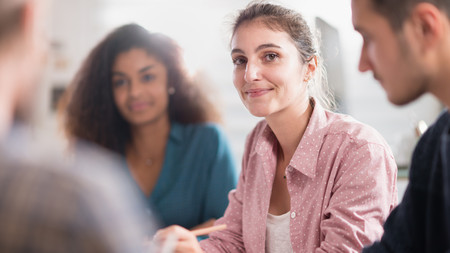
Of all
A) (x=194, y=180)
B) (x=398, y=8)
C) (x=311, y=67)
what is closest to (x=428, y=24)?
(x=398, y=8)

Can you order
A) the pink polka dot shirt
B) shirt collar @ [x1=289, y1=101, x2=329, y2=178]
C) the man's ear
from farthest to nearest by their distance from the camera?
1. shirt collar @ [x1=289, y1=101, x2=329, y2=178]
2. the pink polka dot shirt
3. the man's ear

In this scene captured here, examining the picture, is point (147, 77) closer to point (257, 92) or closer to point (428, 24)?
point (257, 92)

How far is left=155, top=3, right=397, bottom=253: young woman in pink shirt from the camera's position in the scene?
1009 mm

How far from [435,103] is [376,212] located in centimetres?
146

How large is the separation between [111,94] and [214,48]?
843 millimetres

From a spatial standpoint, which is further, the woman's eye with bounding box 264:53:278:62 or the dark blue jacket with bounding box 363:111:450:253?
the woman's eye with bounding box 264:53:278:62

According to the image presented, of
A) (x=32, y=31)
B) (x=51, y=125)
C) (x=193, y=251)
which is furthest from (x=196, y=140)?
(x=51, y=125)

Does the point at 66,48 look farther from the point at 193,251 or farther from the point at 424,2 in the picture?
the point at 424,2

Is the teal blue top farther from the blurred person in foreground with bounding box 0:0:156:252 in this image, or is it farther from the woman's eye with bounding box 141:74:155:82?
the blurred person in foreground with bounding box 0:0:156:252

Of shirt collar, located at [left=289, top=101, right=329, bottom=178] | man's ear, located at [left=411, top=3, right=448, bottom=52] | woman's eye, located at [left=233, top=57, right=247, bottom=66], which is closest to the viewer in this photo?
man's ear, located at [left=411, top=3, right=448, bottom=52]

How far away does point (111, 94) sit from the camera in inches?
74.5

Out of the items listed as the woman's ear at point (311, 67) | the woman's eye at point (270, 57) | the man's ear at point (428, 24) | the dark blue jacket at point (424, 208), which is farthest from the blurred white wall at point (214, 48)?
the man's ear at point (428, 24)

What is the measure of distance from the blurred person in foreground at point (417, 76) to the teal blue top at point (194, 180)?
3.30ft

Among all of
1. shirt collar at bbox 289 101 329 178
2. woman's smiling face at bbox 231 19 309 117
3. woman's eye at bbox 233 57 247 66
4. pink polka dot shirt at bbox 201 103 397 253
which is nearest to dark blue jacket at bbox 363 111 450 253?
pink polka dot shirt at bbox 201 103 397 253
